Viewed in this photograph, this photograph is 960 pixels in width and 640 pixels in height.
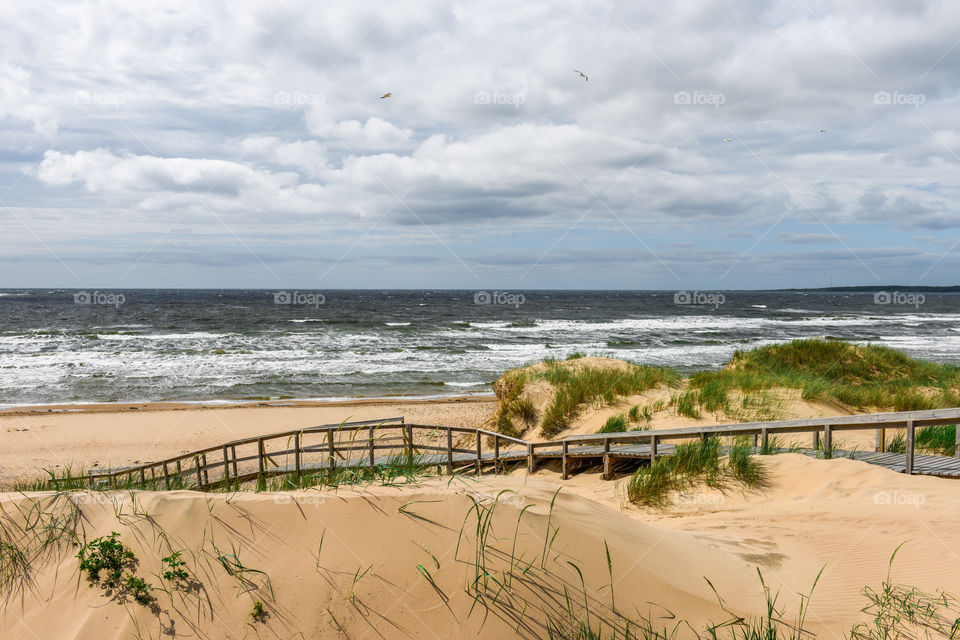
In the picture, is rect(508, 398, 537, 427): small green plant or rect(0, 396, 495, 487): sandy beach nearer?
rect(0, 396, 495, 487): sandy beach

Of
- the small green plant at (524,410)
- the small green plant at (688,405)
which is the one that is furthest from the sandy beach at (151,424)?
the small green plant at (688,405)

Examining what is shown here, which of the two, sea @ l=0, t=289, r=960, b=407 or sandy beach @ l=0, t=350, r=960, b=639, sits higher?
sandy beach @ l=0, t=350, r=960, b=639

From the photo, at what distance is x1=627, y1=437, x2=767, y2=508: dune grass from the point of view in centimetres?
774

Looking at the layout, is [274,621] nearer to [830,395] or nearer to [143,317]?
[830,395]

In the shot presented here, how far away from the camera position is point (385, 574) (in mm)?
4164

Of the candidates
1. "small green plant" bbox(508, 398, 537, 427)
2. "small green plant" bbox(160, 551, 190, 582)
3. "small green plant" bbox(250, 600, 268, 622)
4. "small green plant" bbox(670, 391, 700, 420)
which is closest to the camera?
"small green plant" bbox(250, 600, 268, 622)

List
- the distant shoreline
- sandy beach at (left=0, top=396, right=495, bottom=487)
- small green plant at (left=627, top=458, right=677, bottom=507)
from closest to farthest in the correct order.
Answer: small green plant at (left=627, top=458, right=677, bottom=507) → sandy beach at (left=0, top=396, right=495, bottom=487) → the distant shoreline

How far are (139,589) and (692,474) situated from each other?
6.96 m

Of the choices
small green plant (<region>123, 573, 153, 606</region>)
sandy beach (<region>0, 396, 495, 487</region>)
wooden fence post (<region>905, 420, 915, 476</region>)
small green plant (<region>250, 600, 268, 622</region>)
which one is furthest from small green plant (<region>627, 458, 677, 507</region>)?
sandy beach (<region>0, 396, 495, 487</region>)

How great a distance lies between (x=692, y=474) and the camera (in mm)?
8078

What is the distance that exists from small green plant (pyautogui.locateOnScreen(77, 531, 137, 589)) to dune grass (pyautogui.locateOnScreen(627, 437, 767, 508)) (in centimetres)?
615

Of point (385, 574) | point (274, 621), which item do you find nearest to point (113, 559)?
Result: point (274, 621)

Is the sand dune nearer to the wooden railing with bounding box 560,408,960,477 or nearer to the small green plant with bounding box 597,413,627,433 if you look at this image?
the wooden railing with bounding box 560,408,960,477

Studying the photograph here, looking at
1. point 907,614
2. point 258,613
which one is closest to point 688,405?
point 907,614
